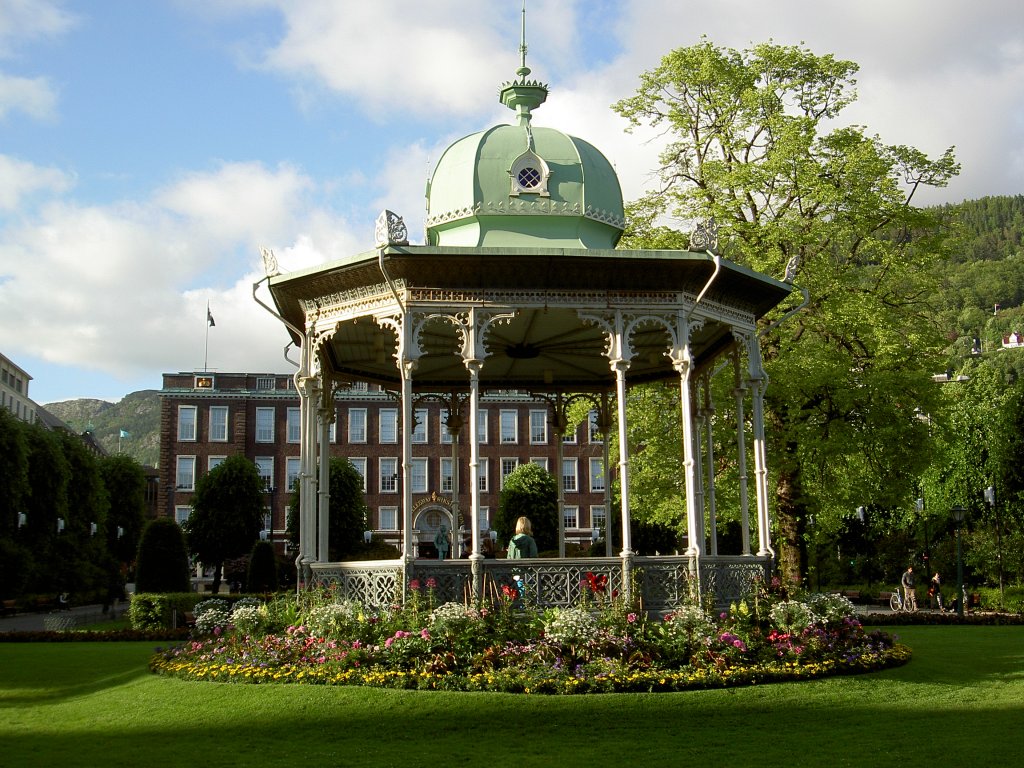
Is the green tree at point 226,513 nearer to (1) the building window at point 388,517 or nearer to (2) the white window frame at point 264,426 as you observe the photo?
(2) the white window frame at point 264,426

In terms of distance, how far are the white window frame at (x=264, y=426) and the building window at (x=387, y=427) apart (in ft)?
29.2

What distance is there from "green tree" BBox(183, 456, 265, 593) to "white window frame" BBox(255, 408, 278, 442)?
1404cm

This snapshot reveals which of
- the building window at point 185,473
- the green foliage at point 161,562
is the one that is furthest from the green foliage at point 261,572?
the building window at point 185,473

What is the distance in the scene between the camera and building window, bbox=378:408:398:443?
9019cm

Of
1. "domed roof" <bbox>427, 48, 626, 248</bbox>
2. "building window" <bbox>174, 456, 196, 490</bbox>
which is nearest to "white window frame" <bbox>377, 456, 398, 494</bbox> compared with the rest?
"building window" <bbox>174, 456, 196, 490</bbox>

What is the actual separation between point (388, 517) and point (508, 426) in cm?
1250

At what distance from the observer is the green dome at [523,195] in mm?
18250

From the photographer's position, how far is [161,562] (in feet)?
119

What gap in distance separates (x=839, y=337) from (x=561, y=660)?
18.5 meters

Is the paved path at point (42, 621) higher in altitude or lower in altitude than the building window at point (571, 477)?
lower

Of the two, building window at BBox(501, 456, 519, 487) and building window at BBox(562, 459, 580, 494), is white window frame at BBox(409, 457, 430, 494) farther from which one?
building window at BBox(562, 459, 580, 494)

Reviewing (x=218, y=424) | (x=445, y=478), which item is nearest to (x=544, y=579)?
(x=445, y=478)

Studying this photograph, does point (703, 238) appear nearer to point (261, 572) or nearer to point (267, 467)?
point (261, 572)

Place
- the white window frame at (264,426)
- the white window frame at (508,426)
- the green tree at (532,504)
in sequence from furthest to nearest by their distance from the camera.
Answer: the white window frame at (264,426)
the white window frame at (508,426)
the green tree at (532,504)
